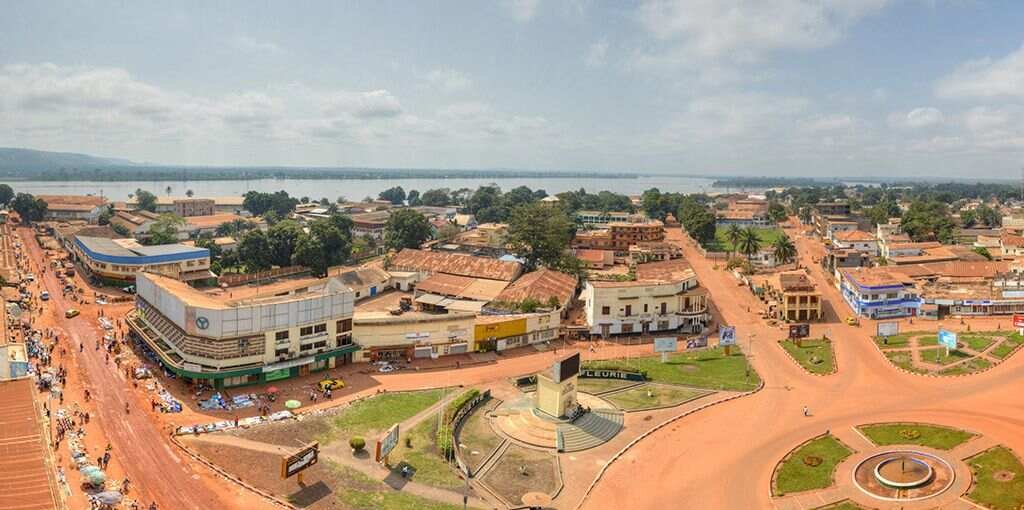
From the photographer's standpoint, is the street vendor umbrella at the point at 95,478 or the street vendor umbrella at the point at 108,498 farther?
the street vendor umbrella at the point at 95,478

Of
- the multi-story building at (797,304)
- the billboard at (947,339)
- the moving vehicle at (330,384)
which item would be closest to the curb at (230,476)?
the moving vehicle at (330,384)

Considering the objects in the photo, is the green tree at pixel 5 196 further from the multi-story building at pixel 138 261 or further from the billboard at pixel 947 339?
the billboard at pixel 947 339

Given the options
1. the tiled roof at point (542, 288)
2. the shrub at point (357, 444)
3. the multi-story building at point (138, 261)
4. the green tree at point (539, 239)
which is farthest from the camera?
the green tree at point (539, 239)

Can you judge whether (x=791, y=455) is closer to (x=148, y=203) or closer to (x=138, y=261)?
(x=138, y=261)

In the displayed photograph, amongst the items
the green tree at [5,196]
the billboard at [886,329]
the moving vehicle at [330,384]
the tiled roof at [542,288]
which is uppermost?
the green tree at [5,196]

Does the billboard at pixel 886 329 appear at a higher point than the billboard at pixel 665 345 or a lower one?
higher

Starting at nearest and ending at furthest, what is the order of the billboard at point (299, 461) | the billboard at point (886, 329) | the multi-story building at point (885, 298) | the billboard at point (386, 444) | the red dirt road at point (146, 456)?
the red dirt road at point (146, 456) < the billboard at point (299, 461) < the billboard at point (386, 444) < the billboard at point (886, 329) < the multi-story building at point (885, 298)

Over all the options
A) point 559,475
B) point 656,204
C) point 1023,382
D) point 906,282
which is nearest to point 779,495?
point 559,475
